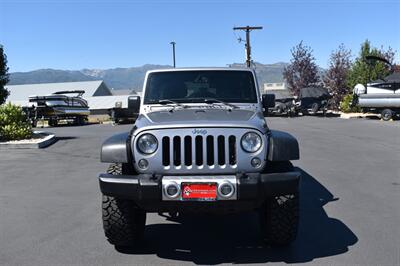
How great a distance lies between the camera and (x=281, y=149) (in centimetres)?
409

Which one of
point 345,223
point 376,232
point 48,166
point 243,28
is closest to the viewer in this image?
point 376,232

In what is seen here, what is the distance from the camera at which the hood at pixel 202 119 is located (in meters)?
4.08

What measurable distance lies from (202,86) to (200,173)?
1.78 meters

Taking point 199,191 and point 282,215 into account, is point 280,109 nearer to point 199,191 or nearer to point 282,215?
point 282,215

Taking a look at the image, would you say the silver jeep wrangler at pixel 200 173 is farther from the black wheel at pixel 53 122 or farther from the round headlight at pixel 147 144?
the black wheel at pixel 53 122

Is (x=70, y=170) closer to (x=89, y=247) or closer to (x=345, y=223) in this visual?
(x=89, y=247)

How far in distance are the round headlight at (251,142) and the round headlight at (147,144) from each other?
0.83 metres

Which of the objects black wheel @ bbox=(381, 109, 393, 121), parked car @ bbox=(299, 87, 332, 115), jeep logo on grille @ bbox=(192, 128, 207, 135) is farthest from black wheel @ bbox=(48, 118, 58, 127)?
jeep logo on grille @ bbox=(192, 128, 207, 135)

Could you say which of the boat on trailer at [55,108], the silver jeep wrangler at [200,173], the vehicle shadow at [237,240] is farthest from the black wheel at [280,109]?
the silver jeep wrangler at [200,173]

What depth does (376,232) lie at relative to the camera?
192 inches

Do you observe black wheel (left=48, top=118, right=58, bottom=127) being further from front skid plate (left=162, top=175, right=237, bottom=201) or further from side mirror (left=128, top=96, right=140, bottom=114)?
Answer: front skid plate (left=162, top=175, right=237, bottom=201)

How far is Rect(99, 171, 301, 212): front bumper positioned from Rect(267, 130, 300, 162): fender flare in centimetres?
16

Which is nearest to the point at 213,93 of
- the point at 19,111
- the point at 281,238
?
the point at 281,238

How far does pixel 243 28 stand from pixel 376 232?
37.3m
